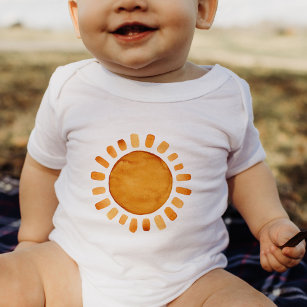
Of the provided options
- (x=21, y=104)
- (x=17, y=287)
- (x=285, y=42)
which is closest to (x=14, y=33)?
(x=21, y=104)

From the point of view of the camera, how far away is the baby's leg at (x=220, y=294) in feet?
3.40

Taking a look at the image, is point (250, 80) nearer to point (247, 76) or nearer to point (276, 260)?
point (247, 76)

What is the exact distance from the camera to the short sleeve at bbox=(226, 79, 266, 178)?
1.26 metres

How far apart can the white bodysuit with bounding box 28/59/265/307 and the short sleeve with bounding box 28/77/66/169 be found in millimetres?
35

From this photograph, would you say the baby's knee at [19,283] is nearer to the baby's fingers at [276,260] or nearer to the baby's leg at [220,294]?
the baby's leg at [220,294]

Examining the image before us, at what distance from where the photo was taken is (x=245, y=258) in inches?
65.1

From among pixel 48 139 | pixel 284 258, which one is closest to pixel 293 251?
pixel 284 258

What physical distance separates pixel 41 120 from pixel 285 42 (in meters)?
4.93

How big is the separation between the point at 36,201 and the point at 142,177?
396 millimetres

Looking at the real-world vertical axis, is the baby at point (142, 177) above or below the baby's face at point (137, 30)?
below

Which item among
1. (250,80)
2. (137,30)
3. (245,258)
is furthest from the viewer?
(250,80)

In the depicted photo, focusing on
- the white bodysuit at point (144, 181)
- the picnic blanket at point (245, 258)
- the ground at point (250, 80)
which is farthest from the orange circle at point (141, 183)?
the ground at point (250, 80)

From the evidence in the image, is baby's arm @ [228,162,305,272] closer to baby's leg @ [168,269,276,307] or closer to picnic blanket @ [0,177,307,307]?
baby's leg @ [168,269,276,307]

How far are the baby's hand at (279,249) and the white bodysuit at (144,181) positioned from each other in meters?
0.12
